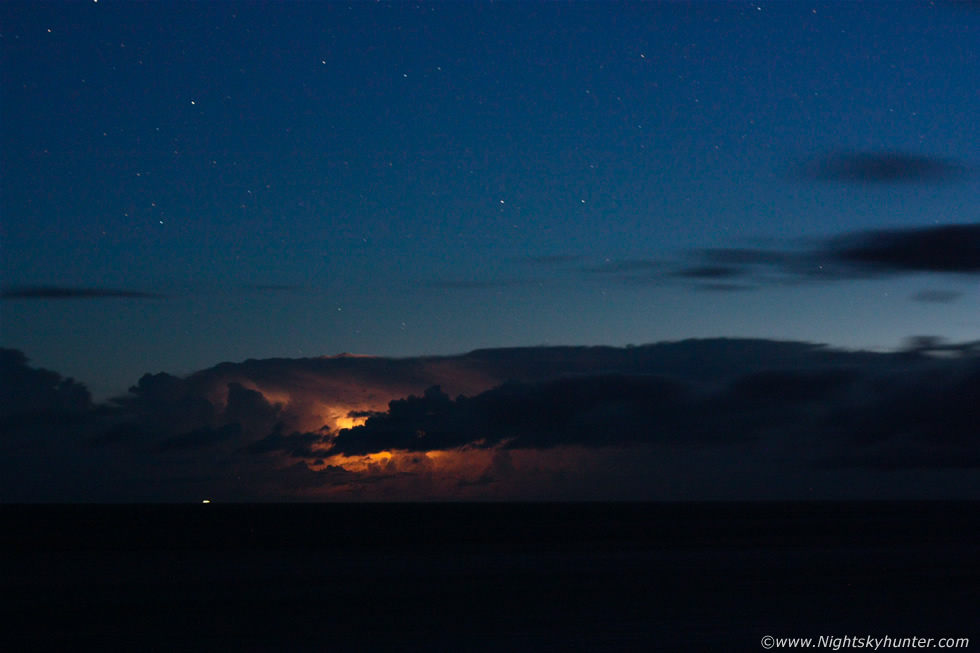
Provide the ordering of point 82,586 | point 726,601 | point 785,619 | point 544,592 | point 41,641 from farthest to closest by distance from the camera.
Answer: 1. point 82,586
2. point 544,592
3. point 726,601
4. point 785,619
5. point 41,641

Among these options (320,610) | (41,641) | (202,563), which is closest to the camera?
(41,641)

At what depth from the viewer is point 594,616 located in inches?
910

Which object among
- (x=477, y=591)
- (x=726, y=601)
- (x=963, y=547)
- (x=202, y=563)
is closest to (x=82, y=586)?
(x=202, y=563)

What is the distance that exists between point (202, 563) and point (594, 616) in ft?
76.4

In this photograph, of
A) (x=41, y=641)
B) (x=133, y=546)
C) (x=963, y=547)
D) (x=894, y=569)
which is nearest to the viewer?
(x=41, y=641)

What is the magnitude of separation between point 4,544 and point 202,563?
21231 millimetres

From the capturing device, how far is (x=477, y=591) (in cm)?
2858

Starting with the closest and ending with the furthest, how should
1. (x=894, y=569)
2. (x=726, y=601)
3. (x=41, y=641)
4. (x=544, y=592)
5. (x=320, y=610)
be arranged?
(x=41, y=641) < (x=320, y=610) < (x=726, y=601) < (x=544, y=592) < (x=894, y=569)

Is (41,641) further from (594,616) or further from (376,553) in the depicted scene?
(376,553)

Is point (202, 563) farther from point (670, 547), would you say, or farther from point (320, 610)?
point (670, 547)

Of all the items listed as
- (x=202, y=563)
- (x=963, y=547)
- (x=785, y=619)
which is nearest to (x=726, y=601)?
(x=785, y=619)

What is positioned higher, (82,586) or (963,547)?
(82,586)

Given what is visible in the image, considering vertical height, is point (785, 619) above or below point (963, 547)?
above

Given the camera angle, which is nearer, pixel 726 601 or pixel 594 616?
pixel 594 616
